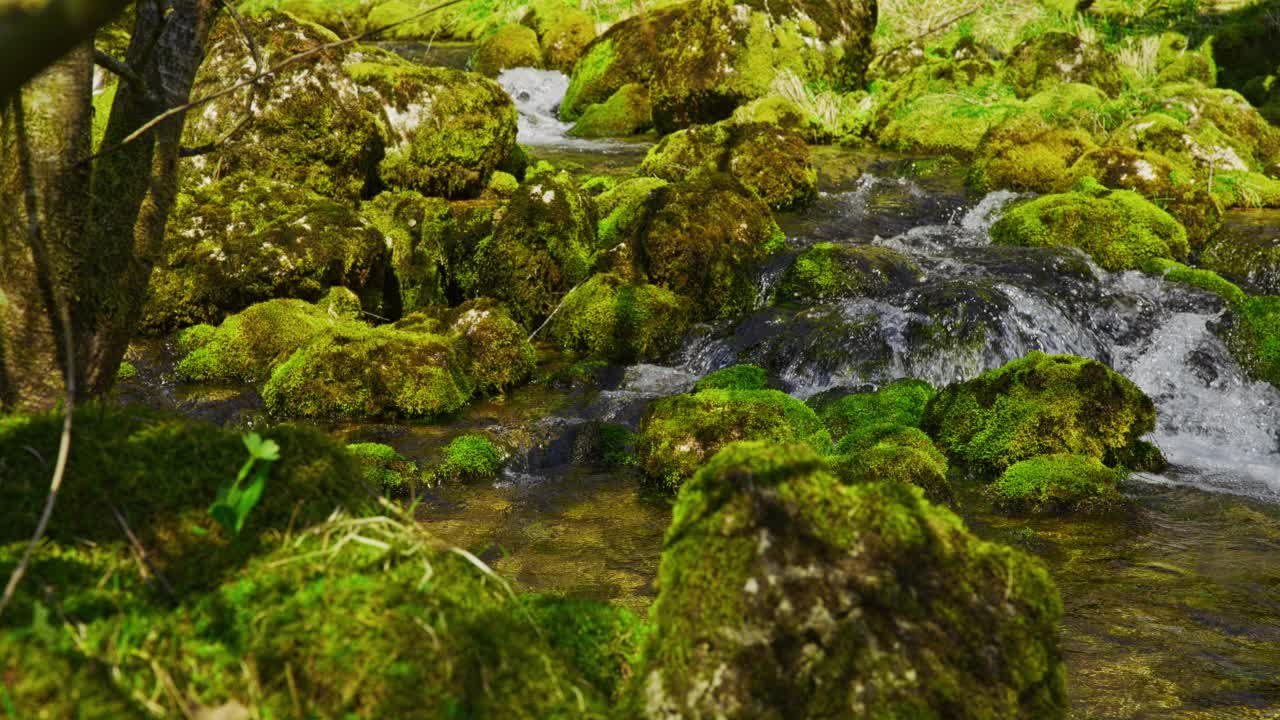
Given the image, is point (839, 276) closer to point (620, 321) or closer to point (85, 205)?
point (620, 321)

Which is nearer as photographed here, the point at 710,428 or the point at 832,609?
the point at 832,609

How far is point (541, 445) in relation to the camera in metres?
7.60

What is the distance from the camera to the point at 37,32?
1276 mm

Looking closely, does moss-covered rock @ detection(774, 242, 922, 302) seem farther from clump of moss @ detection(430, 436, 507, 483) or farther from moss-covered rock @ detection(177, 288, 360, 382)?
moss-covered rock @ detection(177, 288, 360, 382)

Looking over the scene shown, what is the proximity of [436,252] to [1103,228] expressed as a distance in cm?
839

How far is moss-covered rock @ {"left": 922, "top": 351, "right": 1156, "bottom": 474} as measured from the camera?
701 cm

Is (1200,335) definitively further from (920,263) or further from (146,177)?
(146,177)

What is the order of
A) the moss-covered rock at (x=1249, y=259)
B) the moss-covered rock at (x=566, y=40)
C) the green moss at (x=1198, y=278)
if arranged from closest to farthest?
the green moss at (x=1198, y=278) < the moss-covered rock at (x=1249, y=259) < the moss-covered rock at (x=566, y=40)

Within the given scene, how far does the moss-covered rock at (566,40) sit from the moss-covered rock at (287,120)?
14.1 m

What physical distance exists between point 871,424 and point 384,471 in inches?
152

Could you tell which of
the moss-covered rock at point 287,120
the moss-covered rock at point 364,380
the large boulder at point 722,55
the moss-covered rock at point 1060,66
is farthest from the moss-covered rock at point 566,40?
the moss-covered rock at point 364,380

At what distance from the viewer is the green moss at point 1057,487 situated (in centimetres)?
634

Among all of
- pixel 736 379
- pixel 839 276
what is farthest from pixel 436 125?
pixel 736 379

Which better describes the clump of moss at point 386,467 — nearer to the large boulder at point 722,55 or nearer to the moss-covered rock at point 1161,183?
the moss-covered rock at point 1161,183
